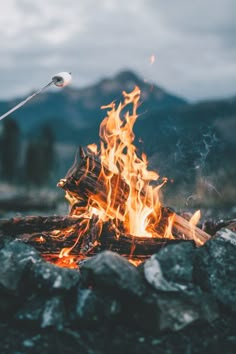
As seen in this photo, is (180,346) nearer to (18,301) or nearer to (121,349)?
(121,349)

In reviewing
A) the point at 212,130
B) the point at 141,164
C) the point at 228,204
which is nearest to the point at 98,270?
the point at 141,164

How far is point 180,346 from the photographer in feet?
14.8

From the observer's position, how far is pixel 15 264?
16.7ft

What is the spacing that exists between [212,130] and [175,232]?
3.03 meters

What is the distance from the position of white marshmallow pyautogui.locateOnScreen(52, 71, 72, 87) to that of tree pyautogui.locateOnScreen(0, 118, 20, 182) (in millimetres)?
48123

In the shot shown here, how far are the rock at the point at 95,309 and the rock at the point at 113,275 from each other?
126 mm

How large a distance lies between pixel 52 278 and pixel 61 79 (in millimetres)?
3057

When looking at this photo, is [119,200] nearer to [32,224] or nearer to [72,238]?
[72,238]

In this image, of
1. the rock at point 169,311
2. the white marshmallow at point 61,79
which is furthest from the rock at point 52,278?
the white marshmallow at point 61,79

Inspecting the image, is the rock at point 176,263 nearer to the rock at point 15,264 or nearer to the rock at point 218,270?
the rock at point 218,270

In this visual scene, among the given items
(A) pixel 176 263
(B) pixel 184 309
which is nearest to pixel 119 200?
(A) pixel 176 263

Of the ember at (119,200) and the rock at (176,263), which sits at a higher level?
the ember at (119,200)

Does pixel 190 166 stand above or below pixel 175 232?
above

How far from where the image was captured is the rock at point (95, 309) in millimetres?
4762
